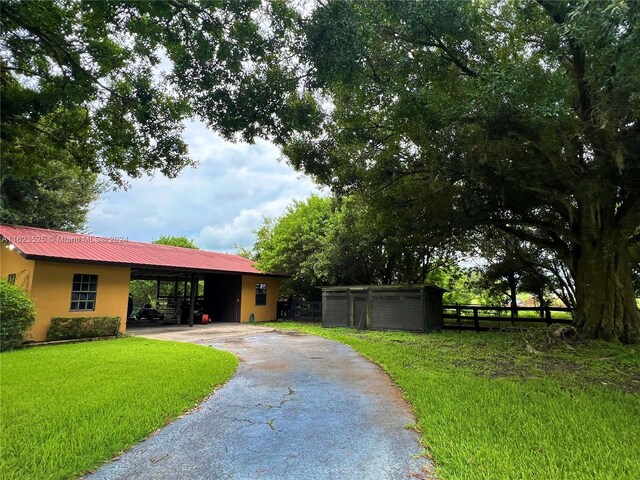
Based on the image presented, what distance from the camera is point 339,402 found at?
4.88 m

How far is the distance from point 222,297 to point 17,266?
9.64m

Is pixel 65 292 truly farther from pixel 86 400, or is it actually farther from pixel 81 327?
pixel 86 400

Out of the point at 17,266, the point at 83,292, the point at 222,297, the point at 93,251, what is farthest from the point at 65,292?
the point at 222,297

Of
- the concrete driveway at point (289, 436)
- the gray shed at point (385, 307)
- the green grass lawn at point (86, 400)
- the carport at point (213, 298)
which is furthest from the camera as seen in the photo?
the carport at point (213, 298)

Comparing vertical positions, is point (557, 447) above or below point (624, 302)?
below

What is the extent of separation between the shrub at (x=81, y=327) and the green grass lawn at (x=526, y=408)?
27.7ft

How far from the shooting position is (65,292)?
11305mm

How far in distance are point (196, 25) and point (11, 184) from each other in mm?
17284

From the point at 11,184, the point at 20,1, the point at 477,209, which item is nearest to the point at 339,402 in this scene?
the point at 20,1

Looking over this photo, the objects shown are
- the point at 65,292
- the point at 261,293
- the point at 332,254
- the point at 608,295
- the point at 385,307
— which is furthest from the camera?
the point at 261,293

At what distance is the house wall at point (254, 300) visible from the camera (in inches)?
736

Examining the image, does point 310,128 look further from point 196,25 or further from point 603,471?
point 603,471

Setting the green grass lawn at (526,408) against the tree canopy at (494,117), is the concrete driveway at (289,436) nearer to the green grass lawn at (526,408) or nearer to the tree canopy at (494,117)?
the green grass lawn at (526,408)

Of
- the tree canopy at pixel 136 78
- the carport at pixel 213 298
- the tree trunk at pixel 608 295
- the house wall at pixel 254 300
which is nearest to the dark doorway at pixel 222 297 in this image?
the carport at pixel 213 298
